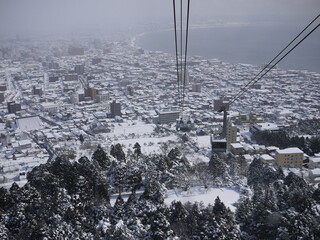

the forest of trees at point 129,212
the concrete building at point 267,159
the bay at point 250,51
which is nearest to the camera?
the forest of trees at point 129,212

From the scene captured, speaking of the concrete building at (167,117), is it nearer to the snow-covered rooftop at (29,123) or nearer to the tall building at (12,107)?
the snow-covered rooftop at (29,123)

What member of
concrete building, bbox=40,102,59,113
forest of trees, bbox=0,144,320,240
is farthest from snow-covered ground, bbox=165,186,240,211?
concrete building, bbox=40,102,59,113

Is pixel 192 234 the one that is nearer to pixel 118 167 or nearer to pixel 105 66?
pixel 118 167

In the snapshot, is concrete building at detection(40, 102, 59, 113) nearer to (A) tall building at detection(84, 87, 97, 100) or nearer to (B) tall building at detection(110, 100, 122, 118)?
(A) tall building at detection(84, 87, 97, 100)

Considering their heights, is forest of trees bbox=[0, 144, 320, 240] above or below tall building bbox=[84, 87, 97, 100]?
above

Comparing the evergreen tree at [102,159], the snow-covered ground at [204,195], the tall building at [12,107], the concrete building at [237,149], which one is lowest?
the tall building at [12,107]

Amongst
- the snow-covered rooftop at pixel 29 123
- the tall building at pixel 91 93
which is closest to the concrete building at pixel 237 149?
the snow-covered rooftop at pixel 29 123

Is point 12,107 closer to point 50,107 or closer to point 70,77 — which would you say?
point 50,107
